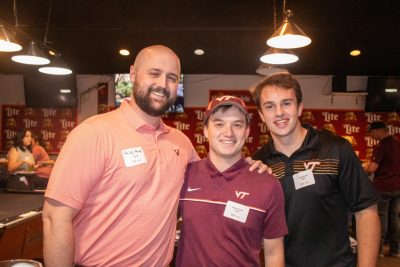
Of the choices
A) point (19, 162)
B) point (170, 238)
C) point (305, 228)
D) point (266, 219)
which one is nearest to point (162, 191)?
point (170, 238)

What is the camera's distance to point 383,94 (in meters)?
7.20

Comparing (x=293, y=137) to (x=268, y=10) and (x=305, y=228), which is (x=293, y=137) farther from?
(x=268, y=10)

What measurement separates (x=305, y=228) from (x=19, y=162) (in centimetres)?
420

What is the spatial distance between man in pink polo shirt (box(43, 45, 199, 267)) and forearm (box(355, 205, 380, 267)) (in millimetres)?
934

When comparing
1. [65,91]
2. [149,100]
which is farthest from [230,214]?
[65,91]

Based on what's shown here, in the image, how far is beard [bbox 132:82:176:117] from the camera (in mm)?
1693

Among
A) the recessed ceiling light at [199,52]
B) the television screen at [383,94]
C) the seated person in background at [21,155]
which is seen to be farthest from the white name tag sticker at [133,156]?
the television screen at [383,94]

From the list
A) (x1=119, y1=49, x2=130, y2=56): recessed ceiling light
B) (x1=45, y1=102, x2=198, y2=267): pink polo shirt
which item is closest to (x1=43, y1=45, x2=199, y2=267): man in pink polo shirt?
(x1=45, y1=102, x2=198, y2=267): pink polo shirt

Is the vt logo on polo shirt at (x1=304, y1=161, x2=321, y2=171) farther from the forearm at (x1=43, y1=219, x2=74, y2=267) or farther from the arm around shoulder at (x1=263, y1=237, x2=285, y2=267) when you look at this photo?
the forearm at (x1=43, y1=219, x2=74, y2=267)

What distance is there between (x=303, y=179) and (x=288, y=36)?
2084mm

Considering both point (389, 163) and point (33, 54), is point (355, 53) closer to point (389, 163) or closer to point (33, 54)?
point (389, 163)

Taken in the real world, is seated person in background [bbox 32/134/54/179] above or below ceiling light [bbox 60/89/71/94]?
below

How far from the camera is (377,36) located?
19.0 feet

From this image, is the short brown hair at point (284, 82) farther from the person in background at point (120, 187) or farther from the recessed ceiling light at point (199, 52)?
the recessed ceiling light at point (199, 52)
